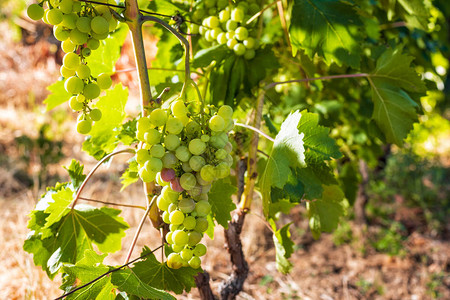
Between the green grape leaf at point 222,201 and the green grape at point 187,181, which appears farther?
the green grape leaf at point 222,201

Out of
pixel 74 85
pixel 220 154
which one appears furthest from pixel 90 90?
pixel 220 154

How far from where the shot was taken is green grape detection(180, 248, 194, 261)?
2.32 ft

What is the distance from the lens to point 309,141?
0.81 metres

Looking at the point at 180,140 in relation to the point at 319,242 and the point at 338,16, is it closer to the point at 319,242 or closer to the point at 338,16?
the point at 338,16

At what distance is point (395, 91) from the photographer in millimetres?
1014

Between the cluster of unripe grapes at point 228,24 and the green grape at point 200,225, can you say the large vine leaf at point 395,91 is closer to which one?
the cluster of unripe grapes at point 228,24

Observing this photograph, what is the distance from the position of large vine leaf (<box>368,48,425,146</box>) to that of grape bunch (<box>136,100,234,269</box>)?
527 mm

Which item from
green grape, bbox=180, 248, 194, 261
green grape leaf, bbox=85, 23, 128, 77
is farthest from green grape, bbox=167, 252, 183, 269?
green grape leaf, bbox=85, 23, 128, 77

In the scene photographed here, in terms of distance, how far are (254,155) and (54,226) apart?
1.57 feet

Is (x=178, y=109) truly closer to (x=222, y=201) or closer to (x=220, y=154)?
(x=220, y=154)

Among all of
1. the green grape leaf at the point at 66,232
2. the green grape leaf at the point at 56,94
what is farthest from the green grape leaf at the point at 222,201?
the green grape leaf at the point at 56,94

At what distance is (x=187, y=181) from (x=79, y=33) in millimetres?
285

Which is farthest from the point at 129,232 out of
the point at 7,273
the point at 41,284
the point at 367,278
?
the point at 367,278

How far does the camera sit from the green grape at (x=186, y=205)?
667 mm
